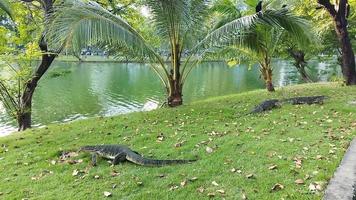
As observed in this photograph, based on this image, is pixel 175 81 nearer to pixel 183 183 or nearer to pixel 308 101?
pixel 308 101

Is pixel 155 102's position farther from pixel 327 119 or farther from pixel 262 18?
pixel 327 119

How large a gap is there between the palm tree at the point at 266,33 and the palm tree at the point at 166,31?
0.03 metres

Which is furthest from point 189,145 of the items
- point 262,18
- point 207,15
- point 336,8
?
point 336,8

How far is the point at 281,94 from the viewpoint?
11.5 m

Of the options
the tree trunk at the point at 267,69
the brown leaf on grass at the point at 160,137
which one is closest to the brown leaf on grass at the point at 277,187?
the brown leaf on grass at the point at 160,137

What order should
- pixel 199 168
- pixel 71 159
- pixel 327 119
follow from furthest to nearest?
1. pixel 327 119
2. pixel 71 159
3. pixel 199 168

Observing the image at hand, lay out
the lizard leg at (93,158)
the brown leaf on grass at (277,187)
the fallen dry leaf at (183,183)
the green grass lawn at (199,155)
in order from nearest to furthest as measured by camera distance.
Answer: the brown leaf on grass at (277,187), the green grass lawn at (199,155), the fallen dry leaf at (183,183), the lizard leg at (93,158)

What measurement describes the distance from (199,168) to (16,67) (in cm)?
697

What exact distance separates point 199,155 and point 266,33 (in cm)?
709

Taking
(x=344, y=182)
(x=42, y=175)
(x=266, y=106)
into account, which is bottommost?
(x=42, y=175)

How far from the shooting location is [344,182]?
12.5 feet

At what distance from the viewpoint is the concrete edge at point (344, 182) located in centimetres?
352

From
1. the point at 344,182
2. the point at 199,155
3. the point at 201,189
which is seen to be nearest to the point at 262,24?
the point at 199,155

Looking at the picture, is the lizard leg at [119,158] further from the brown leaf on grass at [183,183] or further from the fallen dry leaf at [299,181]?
the fallen dry leaf at [299,181]
